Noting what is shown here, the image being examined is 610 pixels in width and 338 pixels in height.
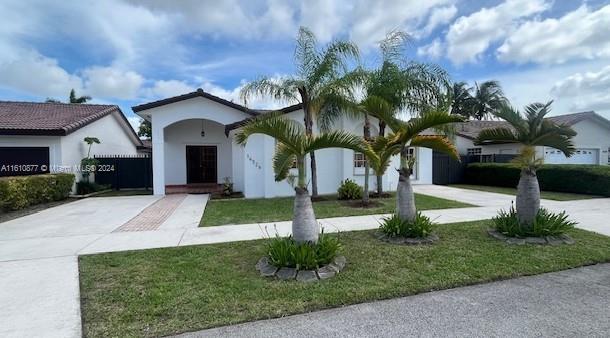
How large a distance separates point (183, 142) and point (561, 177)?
62.6 feet

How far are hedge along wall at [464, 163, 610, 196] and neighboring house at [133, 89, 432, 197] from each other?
3.53m

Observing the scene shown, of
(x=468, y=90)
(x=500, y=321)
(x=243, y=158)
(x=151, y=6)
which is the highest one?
(x=468, y=90)

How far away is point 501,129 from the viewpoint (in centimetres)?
697

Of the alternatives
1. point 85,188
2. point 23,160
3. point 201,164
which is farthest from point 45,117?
point 201,164

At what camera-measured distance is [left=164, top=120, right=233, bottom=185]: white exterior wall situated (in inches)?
696

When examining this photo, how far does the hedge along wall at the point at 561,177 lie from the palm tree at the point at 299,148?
412 inches

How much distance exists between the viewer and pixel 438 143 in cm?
638

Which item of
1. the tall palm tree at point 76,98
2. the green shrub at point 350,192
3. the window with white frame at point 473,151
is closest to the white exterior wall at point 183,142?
the green shrub at point 350,192

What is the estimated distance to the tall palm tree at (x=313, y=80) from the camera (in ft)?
36.4

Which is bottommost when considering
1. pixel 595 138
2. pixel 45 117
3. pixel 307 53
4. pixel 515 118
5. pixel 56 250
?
pixel 56 250

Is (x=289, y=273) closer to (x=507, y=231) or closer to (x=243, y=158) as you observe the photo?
(x=507, y=231)

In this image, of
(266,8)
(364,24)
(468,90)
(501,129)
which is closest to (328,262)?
(501,129)

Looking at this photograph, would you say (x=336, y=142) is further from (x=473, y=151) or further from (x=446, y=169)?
(x=473, y=151)

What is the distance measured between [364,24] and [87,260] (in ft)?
36.2
